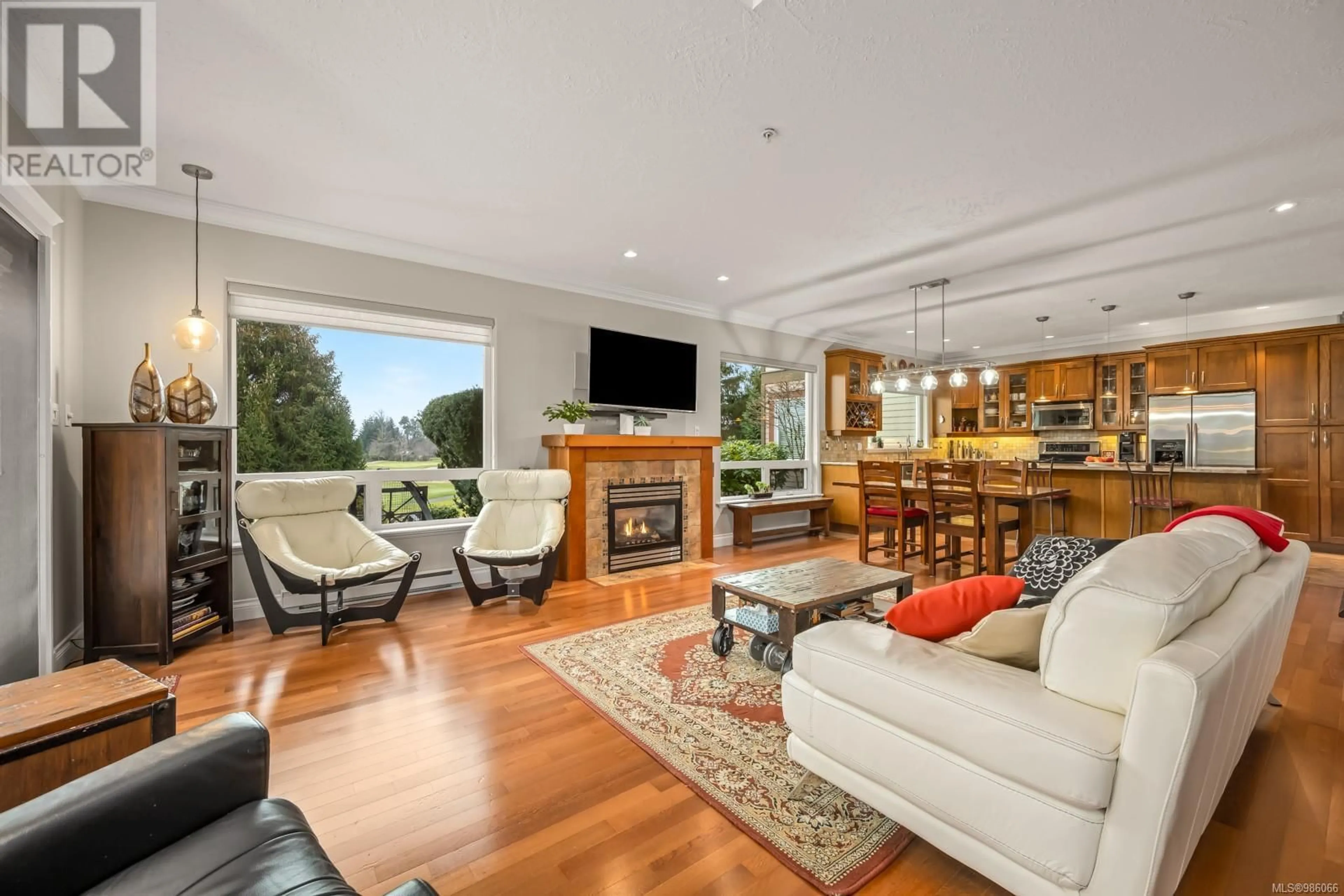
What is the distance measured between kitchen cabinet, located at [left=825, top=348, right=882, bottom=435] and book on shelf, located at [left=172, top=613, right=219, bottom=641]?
6427mm

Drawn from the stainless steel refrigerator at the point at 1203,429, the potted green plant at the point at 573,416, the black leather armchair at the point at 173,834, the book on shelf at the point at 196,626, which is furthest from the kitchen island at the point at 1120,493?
the book on shelf at the point at 196,626

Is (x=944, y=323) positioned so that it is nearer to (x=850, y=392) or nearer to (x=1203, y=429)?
(x=850, y=392)

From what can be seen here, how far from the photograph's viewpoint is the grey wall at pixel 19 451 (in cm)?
220

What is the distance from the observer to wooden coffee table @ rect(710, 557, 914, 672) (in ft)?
8.71

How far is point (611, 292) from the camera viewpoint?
5.33 meters

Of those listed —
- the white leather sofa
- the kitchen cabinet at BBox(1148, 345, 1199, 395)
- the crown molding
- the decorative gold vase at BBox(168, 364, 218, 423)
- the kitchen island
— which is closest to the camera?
the white leather sofa

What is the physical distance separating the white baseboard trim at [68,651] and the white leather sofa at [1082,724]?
12.3 ft

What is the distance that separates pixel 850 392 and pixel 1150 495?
10.7ft

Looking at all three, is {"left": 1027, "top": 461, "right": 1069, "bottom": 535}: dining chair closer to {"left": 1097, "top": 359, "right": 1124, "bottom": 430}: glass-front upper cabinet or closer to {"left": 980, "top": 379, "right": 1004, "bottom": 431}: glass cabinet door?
{"left": 1097, "top": 359, "right": 1124, "bottom": 430}: glass-front upper cabinet

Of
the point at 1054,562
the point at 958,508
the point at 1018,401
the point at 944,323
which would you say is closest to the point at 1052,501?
the point at 958,508

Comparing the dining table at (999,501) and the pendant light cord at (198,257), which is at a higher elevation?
the pendant light cord at (198,257)

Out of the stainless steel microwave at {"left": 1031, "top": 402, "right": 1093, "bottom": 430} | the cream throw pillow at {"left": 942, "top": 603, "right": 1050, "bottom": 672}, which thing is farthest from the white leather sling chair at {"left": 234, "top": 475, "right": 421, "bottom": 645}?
the stainless steel microwave at {"left": 1031, "top": 402, "right": 1093, "bottom": 430}

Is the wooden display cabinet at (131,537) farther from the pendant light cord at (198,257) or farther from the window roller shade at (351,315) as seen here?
the window roller shade at (351,315)

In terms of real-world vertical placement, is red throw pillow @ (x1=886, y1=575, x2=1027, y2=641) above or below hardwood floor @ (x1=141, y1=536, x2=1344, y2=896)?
above
